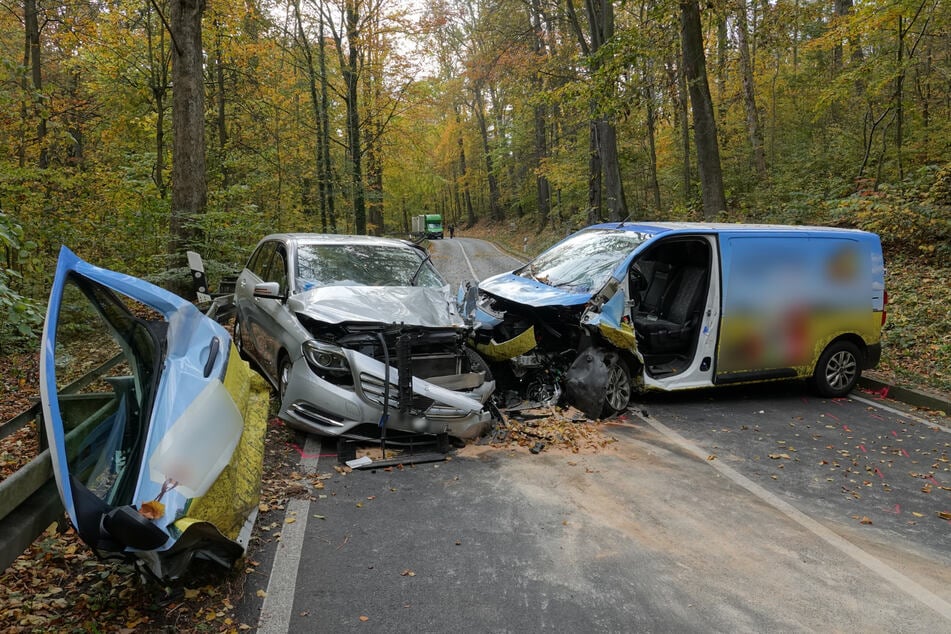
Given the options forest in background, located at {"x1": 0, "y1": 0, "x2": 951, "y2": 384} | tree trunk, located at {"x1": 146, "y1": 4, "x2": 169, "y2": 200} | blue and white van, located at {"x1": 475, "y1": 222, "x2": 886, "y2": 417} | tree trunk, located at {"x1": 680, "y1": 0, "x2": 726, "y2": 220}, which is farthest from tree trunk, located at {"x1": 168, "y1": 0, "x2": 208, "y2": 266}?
tree trunk, located at {"x1": 680, "y1": 0, "x2": 726, "y2": 220}

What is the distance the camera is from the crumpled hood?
17.3 ft

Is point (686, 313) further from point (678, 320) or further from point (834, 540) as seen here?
point (834, 540)

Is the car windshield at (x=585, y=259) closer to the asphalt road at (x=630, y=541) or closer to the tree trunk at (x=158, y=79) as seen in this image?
the asphalt road at (x=630, y=541)

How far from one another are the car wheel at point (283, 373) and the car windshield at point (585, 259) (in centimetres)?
322

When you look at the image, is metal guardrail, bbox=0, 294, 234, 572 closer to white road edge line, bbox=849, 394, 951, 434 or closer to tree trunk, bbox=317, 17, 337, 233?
white road edge line, bbox=849, 394, 951, 434

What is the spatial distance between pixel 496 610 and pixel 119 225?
13268 mm

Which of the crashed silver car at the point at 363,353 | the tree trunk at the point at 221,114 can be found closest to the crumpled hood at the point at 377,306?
the crashed silver car at the point at 363,353

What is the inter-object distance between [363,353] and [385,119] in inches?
792

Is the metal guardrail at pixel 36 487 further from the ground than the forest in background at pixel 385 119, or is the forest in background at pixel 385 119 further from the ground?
the forest in background at pixel 385 119

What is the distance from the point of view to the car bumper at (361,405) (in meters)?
4.82

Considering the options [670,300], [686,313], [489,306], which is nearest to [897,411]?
[686,313]

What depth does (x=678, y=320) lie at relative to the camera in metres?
7.24

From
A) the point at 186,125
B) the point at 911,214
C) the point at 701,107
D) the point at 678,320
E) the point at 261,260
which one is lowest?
the point at 678,320

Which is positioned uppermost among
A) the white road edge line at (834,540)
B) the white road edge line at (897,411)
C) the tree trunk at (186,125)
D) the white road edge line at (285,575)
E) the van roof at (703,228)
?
the tree trunk at (186,125)
